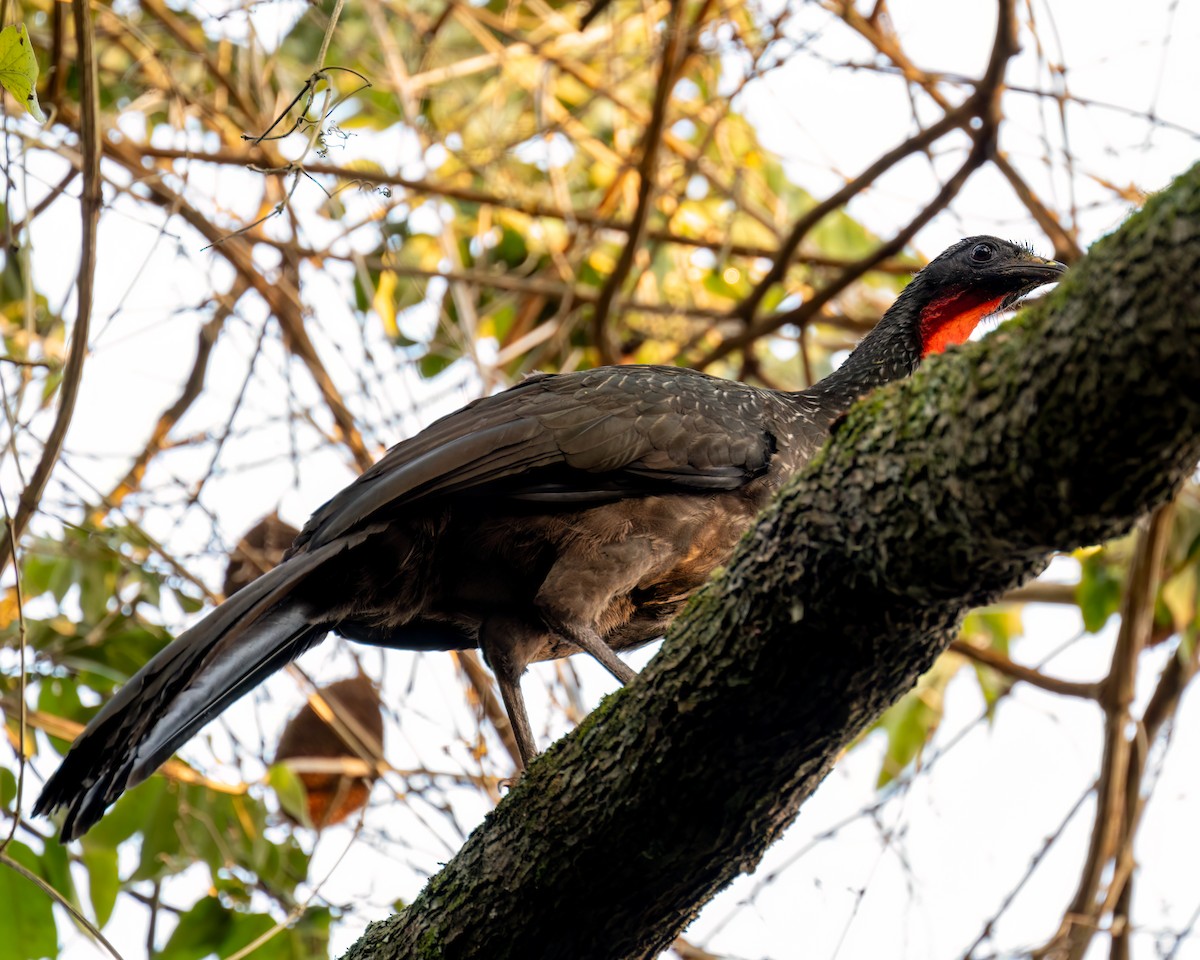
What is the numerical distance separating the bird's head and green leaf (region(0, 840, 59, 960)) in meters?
3.33

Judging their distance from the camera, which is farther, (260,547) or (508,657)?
(260,547)

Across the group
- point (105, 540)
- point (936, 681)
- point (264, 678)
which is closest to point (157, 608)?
point (105, 540)

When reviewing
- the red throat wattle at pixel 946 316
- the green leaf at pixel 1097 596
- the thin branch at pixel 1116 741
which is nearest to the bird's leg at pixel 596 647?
the red throat wattle at pixel 946 316

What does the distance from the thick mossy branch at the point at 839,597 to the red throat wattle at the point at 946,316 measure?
2208 mm

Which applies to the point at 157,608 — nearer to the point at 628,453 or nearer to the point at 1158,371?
the point at 628,453

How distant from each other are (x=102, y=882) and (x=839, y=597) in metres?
2.93

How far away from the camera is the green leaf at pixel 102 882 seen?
13.5 feet

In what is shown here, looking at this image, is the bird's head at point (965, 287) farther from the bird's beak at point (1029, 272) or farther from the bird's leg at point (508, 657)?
the bird's leg at point (508, 657)

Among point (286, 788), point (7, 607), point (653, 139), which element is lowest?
point (286, 788)

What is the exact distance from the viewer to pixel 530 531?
12.2 ft

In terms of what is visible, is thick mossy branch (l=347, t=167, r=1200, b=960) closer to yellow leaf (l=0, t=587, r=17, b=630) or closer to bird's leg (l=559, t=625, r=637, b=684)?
bird's leg (l=559, t=625, r=637, b=684)

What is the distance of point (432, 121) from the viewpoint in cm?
726

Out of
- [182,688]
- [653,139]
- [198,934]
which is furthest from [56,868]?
[653,139]

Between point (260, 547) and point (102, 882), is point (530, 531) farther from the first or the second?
point (260, 547)
